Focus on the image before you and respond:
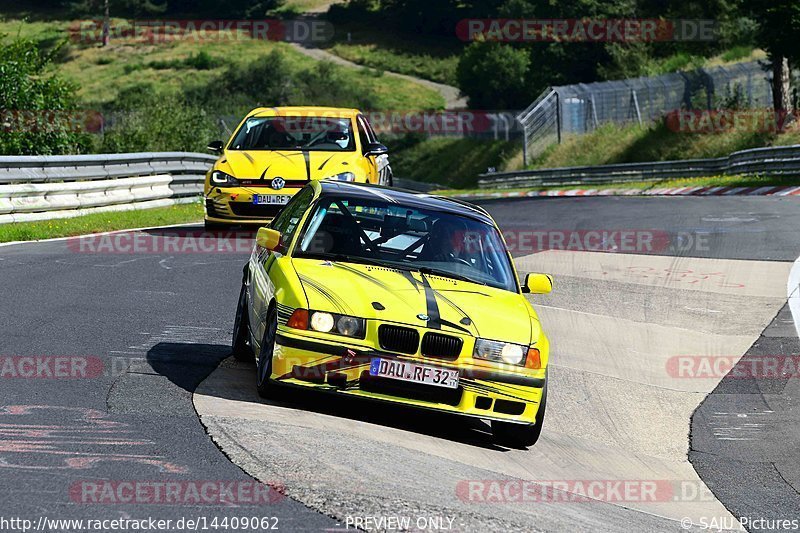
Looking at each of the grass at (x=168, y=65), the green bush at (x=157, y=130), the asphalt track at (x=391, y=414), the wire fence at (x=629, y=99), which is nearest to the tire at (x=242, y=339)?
the asphalt track at (x=391, y=414)

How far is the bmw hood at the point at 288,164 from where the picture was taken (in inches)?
669

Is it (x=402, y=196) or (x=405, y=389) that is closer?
(x=405, y=389)

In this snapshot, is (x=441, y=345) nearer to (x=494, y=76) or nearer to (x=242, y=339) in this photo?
(x=242, y=339)

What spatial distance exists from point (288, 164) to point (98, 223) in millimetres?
3823

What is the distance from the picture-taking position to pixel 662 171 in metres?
39.2

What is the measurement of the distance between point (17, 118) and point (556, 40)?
5219 centimetres

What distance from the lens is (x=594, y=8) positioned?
73.4m

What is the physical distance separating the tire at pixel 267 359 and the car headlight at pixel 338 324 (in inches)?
10.8

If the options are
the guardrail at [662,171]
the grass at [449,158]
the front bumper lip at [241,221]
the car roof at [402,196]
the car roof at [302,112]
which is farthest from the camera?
the grass at [449,158]
